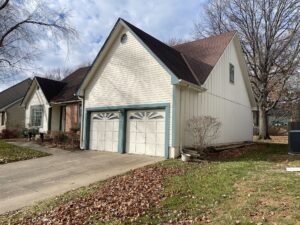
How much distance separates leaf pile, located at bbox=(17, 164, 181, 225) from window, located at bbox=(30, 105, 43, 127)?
1677 centimetres

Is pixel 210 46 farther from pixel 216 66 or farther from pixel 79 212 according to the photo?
pixel 79 212

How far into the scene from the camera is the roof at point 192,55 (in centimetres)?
1413

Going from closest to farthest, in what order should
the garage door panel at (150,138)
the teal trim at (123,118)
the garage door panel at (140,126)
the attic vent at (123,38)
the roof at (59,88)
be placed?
the teal trim at (123,118), the garage door panel at (150,138), the garage door panel at (140,126), the attic vent at (123,38), the roof at (59,88)

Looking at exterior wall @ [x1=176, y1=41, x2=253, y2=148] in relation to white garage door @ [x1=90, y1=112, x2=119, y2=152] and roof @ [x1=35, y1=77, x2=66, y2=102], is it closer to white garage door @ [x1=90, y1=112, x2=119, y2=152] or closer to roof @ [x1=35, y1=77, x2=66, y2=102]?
white garage door @ [x1=90, y1=112, x2=119, y2=152]

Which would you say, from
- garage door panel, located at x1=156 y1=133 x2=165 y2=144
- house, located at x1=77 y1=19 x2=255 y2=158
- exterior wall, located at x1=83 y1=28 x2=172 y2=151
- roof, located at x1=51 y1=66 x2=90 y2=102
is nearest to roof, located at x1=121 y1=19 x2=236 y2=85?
house, located at x1=77 y1=19 x2=255 y2=158

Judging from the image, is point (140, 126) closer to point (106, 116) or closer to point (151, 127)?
point (151, 127)

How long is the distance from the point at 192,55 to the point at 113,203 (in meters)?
13.3

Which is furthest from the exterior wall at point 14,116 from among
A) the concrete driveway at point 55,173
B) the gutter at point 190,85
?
the gutter at point 190,85

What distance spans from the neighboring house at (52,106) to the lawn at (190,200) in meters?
13.5

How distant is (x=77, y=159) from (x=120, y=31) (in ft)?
22.3

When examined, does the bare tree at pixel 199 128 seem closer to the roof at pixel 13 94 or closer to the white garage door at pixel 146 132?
the white garage door at pixel 146 132

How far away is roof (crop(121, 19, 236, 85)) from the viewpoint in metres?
14.1

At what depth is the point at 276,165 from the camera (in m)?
10.7

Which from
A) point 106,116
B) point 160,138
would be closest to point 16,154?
point 106,116
